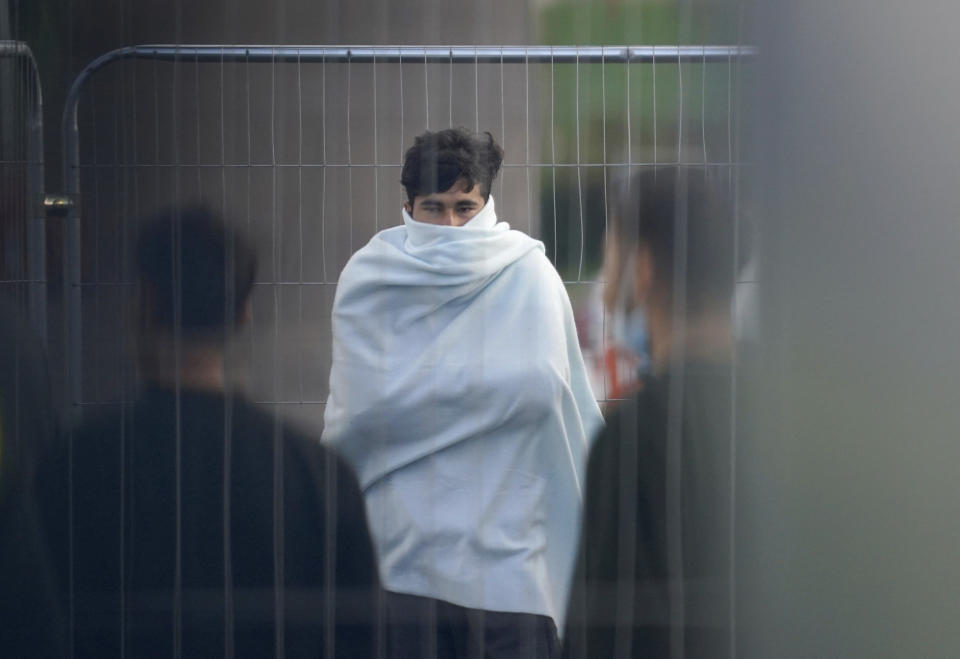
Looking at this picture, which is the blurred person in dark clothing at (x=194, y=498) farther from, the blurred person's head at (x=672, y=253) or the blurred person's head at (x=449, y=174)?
the blurred person's head at (x=672, y=253)

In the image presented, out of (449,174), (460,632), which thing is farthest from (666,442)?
(449,174)

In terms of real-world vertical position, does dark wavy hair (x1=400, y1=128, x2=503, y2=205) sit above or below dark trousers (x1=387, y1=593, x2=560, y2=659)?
above

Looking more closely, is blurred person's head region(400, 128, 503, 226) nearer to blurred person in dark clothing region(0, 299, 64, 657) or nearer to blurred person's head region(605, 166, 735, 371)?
blurred person's head region(605, 166, 735, 371)

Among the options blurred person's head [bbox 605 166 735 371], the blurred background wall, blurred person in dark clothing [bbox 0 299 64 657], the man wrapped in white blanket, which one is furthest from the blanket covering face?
blurred person in dark clothing [bbox 0 299 64 657]

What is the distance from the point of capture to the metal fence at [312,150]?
156 cm

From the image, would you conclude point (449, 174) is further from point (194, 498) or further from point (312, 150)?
point (194, 498)

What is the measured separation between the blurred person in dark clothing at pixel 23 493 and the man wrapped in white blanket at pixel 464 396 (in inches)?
18.9

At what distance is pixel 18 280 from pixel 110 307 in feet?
0.51

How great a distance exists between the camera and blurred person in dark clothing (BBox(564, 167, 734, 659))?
1597 millimetres

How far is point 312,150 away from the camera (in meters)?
1.57

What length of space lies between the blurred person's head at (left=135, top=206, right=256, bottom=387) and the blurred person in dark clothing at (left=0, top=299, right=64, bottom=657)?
19cm

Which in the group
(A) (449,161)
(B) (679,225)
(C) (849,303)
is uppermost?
(A) (449,161)

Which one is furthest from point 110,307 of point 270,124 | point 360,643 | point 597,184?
point 597,184

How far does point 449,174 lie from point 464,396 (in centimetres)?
35
